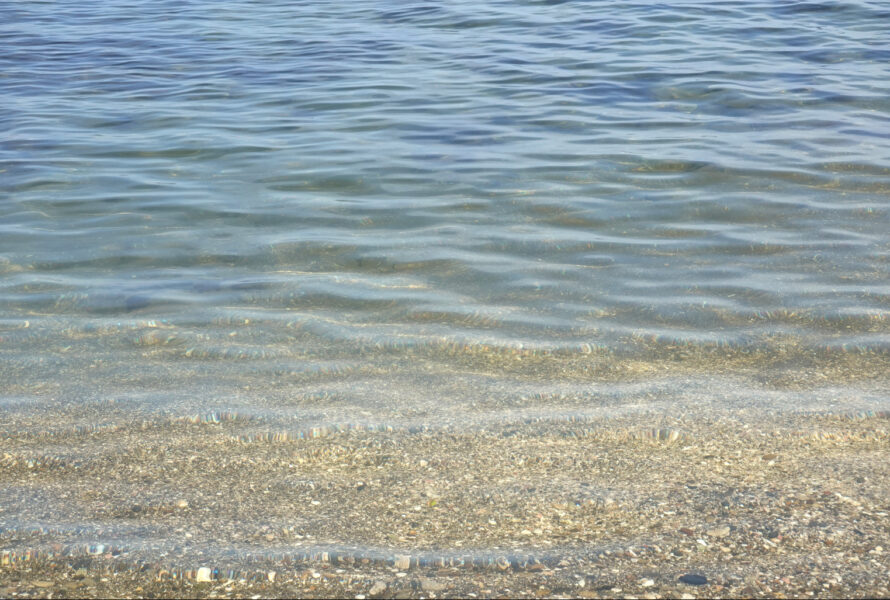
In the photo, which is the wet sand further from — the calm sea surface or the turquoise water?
the turquoise water

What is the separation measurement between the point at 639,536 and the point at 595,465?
0.52 metres

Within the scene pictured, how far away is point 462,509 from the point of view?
3.01 meters

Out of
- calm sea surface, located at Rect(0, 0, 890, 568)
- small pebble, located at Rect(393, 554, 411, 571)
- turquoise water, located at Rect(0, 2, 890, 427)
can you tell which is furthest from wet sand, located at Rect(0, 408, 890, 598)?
turquoise water, located at Rect(0, 2, 890, 427)

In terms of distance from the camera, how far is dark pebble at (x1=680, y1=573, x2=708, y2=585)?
8.30 feet

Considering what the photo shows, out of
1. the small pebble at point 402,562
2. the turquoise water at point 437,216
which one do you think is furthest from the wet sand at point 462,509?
the turquoise water at point 437,216

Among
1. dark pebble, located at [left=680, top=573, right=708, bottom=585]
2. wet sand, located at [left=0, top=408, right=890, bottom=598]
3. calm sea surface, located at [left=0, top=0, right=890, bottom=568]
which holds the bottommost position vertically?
wet sand, located at [left=0, top=408, right=890, bottom=598]

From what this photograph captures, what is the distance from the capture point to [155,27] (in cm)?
1475

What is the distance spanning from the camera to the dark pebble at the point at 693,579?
8.30ft

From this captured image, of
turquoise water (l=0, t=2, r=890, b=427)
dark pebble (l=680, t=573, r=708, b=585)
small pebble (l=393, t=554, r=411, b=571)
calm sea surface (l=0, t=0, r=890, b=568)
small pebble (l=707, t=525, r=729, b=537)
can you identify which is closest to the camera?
dark pebble (l=680, t=573, r=708, b=585)

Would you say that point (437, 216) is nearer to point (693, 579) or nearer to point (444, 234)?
point (444, 234)

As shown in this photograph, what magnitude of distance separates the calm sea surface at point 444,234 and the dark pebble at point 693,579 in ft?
4.02

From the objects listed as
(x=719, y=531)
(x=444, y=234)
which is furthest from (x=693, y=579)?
(x=444, y=234)

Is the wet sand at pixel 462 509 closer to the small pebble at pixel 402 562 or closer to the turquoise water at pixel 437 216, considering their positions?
the small pebble at pixel 402 562

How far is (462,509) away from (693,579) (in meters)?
0.79
